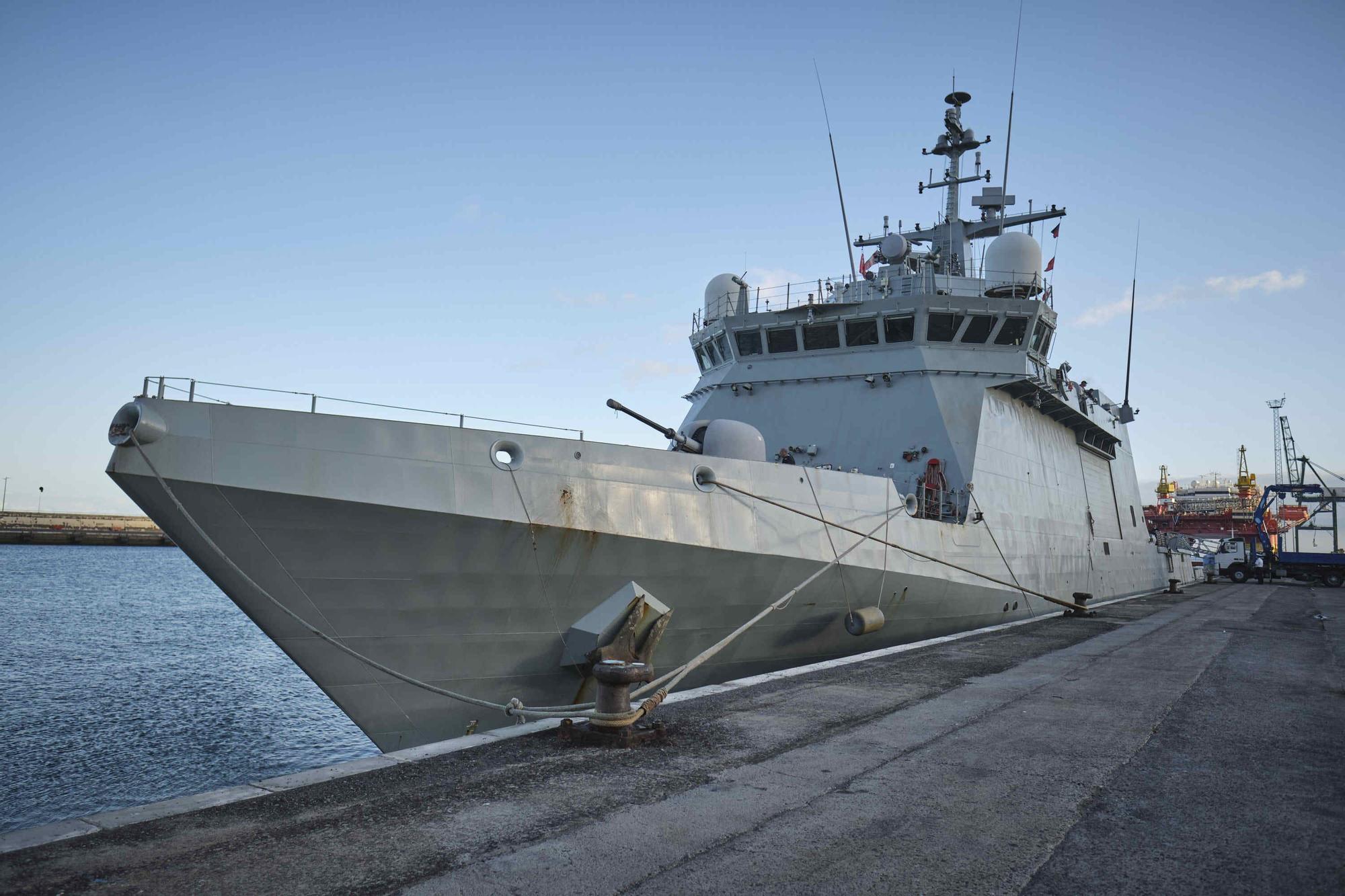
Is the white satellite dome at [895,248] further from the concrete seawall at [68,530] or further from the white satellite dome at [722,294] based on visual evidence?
the concrete seawall at [68,530]

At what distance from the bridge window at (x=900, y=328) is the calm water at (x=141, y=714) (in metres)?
11.5

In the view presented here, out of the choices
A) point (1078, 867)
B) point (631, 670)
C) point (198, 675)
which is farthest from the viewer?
point (198, 675)

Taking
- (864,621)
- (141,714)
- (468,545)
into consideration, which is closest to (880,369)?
(864,621)

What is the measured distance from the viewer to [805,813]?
3541 millimetres

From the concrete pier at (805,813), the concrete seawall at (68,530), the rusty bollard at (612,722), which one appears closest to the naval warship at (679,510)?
the rusty bollard at (612,722)

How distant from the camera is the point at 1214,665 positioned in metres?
8.45

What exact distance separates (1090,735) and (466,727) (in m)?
5.52

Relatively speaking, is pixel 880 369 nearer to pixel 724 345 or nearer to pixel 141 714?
pixel 724 345

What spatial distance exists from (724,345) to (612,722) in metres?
11.2

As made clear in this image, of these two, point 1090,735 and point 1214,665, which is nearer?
point 1090,735

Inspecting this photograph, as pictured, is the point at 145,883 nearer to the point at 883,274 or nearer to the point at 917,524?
the point at 917,524

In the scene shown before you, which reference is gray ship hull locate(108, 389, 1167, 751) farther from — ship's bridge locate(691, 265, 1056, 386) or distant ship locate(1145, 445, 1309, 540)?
Result: distant ship locate(1145, 445, 1309, 540)

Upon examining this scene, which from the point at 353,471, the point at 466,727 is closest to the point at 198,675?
the point at 466,727

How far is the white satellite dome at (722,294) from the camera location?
15211 millimetres
